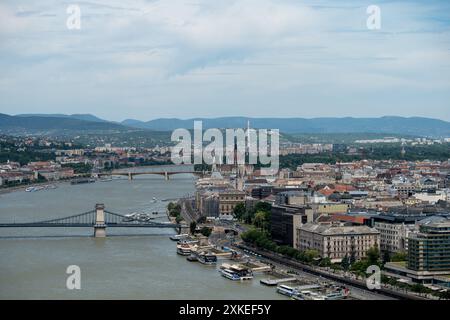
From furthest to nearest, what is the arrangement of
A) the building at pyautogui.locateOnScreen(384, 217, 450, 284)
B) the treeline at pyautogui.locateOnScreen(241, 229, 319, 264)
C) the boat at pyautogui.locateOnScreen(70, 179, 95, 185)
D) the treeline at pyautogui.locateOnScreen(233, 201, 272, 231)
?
the boat at pyautogui.locateOnScreen(70, 179, 95, 185) → the treeline at pyautogui.locateOnScreen(233, 201, 272, 231) → the treeline at pyautogui.locateOnScreen(241, 229, 319, 264) → the building at pyautogui.locateOnScreen(384, 217, 450, 284)

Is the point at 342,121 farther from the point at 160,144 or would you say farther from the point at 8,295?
the point at 8,295

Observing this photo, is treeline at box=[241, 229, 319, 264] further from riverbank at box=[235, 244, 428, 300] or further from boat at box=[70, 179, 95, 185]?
boat at box=[70, 179, 95, 185]

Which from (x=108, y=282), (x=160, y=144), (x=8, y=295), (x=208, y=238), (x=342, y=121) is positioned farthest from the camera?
(x=342, y=121)

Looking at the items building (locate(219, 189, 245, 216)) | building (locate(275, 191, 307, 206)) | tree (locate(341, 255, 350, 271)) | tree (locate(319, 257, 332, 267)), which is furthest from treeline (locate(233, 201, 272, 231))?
tree (locate(319, 257, 332, 267))

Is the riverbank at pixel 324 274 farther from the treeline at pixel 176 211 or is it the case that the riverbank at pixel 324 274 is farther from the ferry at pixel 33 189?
the ferry at pixel 33 189

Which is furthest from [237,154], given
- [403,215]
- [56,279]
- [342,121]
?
[342,121]

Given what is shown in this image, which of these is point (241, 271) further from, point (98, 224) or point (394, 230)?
point (98, 224)

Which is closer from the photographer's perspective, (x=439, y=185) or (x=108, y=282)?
(x=108, y=282)
